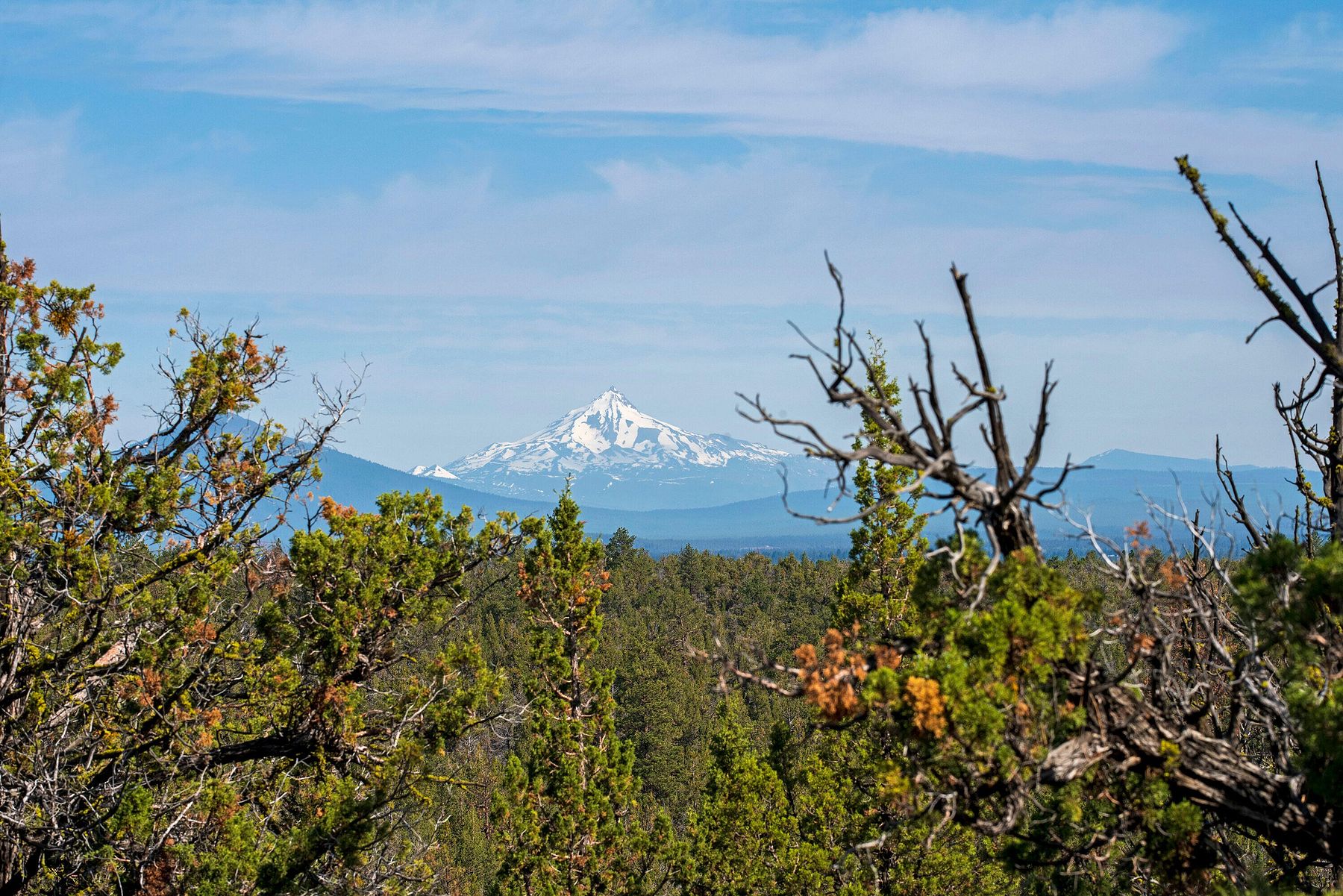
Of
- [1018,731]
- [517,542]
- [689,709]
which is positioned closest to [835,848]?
[517,542]

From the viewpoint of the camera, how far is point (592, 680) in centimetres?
2141

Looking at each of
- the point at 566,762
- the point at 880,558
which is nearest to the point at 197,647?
the point at 566,762

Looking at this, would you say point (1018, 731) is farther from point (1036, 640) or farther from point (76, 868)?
point (76, 868)

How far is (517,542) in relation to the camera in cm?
1161

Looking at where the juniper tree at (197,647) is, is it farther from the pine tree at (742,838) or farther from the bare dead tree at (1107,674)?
→ the pine tree at (742,838)

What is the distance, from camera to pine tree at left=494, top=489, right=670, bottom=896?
20.2 meters

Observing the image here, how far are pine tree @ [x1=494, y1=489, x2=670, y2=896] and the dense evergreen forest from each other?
8 cm

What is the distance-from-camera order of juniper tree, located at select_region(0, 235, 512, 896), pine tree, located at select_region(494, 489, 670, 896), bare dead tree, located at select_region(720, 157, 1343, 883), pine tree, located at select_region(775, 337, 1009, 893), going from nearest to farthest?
bare dead tree, located at select_region(720, 157, 1343, 883) < juniper tree, located at select_region(0, 235, 512, 896) < pine tree, located at select_region(775, 337, 1009, 893) < pine tree, located at select_region(494, 489, 670, 896)

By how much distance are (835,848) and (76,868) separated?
14.1 meters

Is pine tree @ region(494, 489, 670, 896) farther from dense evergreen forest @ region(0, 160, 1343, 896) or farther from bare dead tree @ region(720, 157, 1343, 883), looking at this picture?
bare dead tree @ region(720, 157, 1343, 883)

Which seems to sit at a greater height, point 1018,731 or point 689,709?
point 1018,731

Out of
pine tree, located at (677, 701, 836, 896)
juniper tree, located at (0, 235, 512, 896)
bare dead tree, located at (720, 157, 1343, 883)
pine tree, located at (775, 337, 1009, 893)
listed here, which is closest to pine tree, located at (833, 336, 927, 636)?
pine tree, located at (775, 337, 1009, 893)

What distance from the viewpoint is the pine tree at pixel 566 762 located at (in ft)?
66.2

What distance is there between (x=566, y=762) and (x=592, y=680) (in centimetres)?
174
